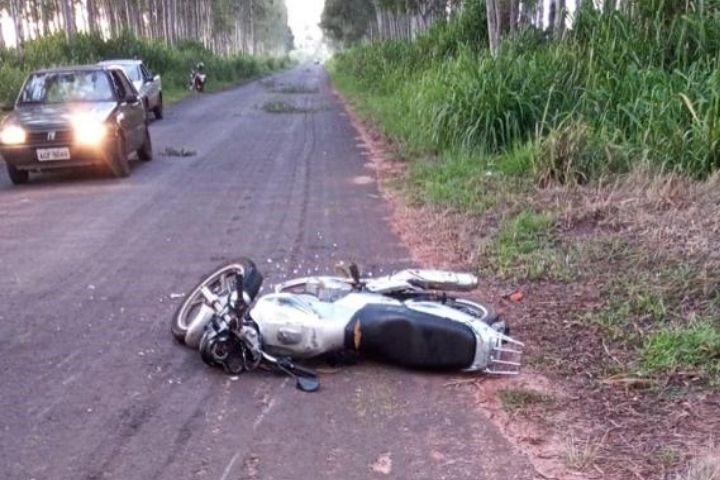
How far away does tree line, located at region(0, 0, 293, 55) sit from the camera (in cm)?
3216

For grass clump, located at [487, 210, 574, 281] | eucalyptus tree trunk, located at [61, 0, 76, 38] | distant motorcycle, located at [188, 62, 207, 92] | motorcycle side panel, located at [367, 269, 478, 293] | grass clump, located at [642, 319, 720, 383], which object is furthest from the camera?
distant motorcycle, located at [188, 62, 207, 92]

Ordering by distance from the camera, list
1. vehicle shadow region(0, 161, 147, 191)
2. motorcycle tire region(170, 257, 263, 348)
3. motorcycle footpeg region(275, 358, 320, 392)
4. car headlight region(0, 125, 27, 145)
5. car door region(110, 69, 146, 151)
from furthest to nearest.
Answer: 1. car door region(110, 69, 146, 151)
2. vehicle shadow region(0, 161, 147, 191)
3. car headlight region(0, 125, 27, 145)
4. motorcycle tire region(170, 257, 263, 348)
5. motorcycle footpeg region(275, 358, 320, 392)

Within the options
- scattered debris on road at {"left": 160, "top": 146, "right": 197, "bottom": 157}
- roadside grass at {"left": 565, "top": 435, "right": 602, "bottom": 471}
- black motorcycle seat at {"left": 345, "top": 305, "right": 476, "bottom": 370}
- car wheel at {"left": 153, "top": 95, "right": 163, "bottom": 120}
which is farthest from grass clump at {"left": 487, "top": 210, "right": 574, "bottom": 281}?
car wheel at {"left": 153, "top": 95, "right": 163, "bottom": 120}

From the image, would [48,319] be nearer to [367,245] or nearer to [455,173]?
[367,245]

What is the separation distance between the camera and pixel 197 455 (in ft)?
12.2

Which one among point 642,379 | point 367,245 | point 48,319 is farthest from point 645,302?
point 48,319

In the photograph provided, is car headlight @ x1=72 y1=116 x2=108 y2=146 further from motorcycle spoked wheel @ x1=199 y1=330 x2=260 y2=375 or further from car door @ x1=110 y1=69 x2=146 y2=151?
motorcycle spoked wheel @ x1=199 y1=330 x2=260 y2=375

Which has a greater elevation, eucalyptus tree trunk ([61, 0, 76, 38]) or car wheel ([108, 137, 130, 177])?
eucalyptus tree trunk ([61, 0, 76, 38])

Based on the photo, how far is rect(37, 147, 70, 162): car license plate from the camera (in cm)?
1097

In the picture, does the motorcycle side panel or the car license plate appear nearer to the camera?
the motorcycle side panel

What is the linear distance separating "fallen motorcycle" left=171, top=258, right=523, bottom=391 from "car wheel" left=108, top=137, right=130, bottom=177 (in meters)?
7.06

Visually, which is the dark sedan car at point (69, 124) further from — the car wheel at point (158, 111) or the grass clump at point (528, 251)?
the car wheel at point (158, 111)

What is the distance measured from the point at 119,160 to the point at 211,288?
668 cm

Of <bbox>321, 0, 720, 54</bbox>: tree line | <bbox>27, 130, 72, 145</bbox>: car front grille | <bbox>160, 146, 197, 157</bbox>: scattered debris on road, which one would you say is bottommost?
<bbox>160, 146, 197, 157</bbox>: scattered debris on road
